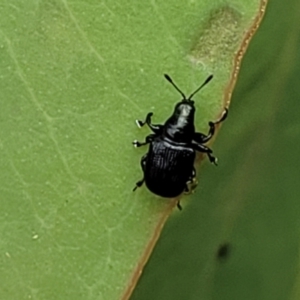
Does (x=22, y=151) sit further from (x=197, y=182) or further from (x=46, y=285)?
(x=197, y=182)

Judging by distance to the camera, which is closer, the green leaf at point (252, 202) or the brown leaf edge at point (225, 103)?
the brown leaf edge at point (225, 103)

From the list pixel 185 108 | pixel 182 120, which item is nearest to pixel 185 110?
pixel 185 108

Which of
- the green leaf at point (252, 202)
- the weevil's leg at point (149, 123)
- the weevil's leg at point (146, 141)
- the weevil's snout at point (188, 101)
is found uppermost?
the weevil's snout at point (188, 101)

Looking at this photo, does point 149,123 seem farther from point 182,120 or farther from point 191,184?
point 191,184

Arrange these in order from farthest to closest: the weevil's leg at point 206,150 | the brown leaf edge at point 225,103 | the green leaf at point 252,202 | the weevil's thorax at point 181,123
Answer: the green leaf at point 252,202 < the weevil's leg at point 206,150 < the weevil's thorax at point 181,123 < the brown leaf edge at point 225,103

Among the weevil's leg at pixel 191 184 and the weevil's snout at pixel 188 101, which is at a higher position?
the weevil's snout at pixel 188 101

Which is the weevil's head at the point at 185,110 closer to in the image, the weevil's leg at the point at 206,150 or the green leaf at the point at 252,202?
the weevil's leg at the point at 206,150

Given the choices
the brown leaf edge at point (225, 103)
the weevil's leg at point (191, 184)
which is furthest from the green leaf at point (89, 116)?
the weevil's leg at point (191, 184)

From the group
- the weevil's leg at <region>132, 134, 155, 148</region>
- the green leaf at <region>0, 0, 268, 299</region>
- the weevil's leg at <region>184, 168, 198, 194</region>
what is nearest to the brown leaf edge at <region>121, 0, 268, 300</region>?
the green leaf at <region>0, 0, 268, 299</region>
